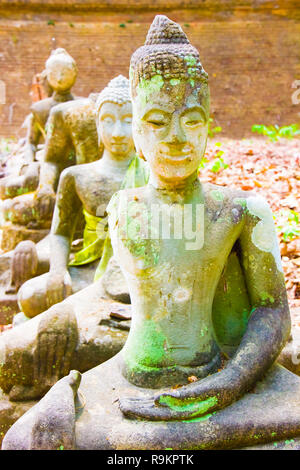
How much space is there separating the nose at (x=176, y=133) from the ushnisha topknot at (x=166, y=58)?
0.14 meters

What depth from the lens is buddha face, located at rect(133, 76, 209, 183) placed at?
1.74m

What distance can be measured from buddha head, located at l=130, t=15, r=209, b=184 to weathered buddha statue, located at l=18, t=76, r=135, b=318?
47.2 inches

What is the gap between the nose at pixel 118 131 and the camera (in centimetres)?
301

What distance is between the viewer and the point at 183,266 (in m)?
1.81

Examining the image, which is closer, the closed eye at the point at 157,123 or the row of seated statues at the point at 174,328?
the row of seated statues at the point at 174,328

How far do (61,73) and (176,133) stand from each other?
3.63 meters

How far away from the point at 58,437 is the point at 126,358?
0.45 m

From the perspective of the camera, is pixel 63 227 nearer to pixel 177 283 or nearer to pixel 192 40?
pixel 177 283

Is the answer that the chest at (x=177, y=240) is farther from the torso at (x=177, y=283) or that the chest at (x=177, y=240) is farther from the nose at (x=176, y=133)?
the nose at (x=176, y=133)

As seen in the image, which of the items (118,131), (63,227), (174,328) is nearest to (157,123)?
(174,328)

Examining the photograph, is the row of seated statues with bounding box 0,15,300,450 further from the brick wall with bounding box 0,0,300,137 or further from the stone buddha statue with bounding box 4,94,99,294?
the brick wall with bounding box 0,0,300,137

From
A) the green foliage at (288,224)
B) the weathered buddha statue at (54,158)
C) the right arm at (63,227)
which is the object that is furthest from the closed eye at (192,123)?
the green foliage at (288,224)

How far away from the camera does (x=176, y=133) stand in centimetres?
174

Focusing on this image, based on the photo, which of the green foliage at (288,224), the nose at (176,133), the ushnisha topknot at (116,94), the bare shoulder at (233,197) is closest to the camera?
the nose at (176,133)
